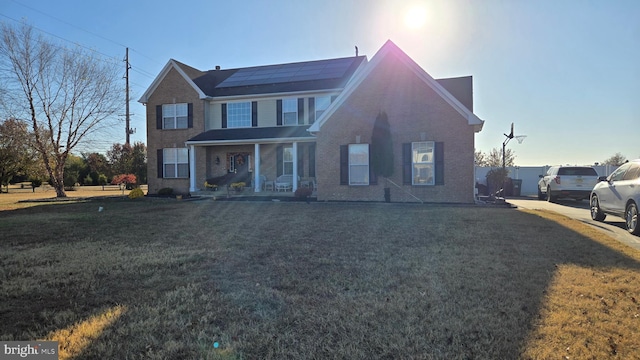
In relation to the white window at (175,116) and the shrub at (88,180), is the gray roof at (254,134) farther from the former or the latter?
the shrub at (88,180)

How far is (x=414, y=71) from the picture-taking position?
47.9 ft

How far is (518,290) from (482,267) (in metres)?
1.00

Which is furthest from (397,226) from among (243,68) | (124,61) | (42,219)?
(124,61)

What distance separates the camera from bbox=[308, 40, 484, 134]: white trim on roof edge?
14070 millimetres

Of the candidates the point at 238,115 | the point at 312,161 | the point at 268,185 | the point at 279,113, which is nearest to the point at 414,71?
the point at 312,161

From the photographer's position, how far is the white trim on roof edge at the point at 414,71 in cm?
1407

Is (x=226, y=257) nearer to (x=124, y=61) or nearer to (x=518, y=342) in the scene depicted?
(x=518, y=342)

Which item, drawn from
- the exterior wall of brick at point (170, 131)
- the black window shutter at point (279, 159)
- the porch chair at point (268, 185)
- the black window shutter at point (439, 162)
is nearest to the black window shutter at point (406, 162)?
the black window shutter at point (439, 162)

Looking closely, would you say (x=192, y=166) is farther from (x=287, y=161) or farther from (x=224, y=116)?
(x=287, y=161)

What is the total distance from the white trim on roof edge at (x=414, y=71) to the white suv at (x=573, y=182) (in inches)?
227

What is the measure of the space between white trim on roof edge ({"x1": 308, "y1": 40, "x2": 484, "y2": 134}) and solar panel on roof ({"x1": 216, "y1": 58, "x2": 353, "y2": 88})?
531 centimetres

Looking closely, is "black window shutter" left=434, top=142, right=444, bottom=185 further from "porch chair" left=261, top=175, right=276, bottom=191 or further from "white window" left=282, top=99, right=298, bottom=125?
"porch chair" left=261, top=175, right=276, bottom=191

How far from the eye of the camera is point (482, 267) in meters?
5.30

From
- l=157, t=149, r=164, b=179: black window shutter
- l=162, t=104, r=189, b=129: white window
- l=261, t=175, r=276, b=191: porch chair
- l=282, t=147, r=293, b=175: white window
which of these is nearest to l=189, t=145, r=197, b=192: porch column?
l=162, t=104, r=189, b=129: white window
